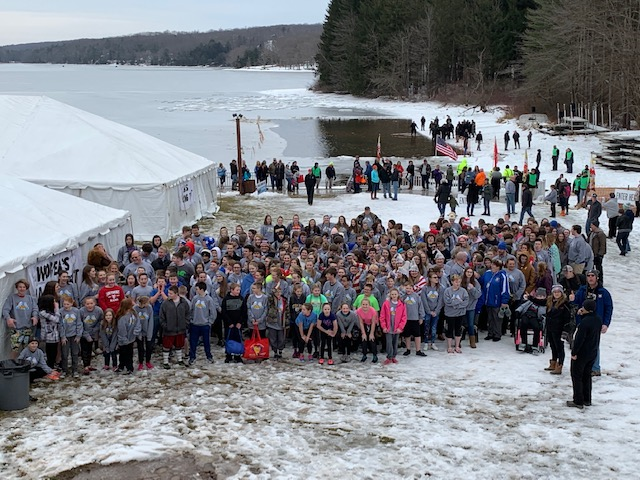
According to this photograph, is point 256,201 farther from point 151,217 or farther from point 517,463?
point 517,463

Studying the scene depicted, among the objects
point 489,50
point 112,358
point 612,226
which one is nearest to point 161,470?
point 112,358

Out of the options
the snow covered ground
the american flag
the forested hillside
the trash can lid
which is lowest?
the snow covered ground

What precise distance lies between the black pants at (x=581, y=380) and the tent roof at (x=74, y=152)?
1430 centimetres

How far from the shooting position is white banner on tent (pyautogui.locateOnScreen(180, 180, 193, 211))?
72.6ft

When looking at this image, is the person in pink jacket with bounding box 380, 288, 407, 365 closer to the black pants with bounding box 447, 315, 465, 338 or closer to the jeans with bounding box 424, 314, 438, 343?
the jeans with bounding box 424, 314, 438, 343

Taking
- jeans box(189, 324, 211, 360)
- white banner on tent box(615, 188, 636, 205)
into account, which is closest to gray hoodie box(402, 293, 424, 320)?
jeans box(189, 324, 211, 360)

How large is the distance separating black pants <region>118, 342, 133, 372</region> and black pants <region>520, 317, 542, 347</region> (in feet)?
20.2

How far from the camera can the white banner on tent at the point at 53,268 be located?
11758mm

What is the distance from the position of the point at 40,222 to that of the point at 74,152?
8.44 metres

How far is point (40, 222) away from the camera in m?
13.2

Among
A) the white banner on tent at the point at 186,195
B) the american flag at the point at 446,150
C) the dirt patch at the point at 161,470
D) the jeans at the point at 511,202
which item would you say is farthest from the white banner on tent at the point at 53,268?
the american flag at the point at 446,150

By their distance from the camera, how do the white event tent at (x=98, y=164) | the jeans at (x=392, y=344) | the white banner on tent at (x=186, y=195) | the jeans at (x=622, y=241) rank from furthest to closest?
the white banner on tent at (x=186, y=195) < the white event tent at (x=98, y=164) < the jeans at (x=622, y=241) < the jeans at (x=392, y=344)

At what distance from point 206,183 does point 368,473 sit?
745 inches

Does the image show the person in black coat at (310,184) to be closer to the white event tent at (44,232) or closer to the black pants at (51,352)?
the white event tent at (44,232)
